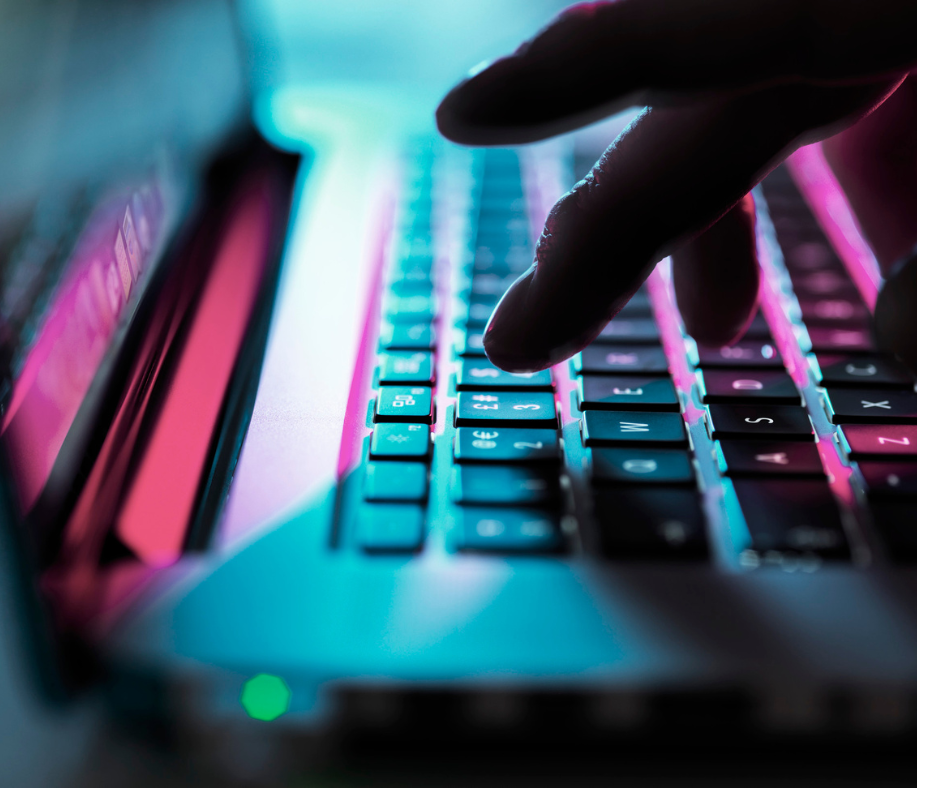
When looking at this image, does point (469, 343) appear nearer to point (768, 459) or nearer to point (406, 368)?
point (406, 368)

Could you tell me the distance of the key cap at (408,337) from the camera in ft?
1.03

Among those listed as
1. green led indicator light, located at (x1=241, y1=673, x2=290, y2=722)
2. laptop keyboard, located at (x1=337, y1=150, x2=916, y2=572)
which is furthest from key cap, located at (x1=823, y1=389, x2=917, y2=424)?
green led indicator light, located at (x1=241, y1=673, x2=290, y2=722)

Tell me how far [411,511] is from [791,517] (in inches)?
5.2

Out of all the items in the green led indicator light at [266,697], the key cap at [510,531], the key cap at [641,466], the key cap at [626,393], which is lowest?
the green led indicator light at [266,697]

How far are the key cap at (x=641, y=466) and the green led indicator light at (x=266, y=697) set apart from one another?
13cm

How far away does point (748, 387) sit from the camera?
0.29 metres

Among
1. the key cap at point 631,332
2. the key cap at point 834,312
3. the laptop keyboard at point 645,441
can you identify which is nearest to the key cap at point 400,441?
the laptop keyboard at point 645,441

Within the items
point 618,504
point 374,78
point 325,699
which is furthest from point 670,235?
point 374,78

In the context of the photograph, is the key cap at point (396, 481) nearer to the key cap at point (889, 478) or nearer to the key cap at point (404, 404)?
the key cap at point (404, 404)

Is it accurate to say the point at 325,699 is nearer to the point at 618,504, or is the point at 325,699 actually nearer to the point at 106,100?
the point at 618,504

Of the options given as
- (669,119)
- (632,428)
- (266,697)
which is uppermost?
(669,119)

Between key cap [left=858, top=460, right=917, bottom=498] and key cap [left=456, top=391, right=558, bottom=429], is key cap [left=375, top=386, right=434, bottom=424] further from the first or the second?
key cap [left=858, top=460, right=917, bottom=498]

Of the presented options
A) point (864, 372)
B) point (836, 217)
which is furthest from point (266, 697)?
point (836, 217)

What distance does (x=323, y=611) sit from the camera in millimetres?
210
